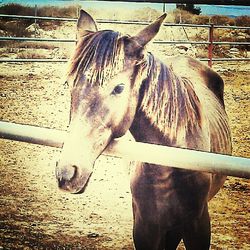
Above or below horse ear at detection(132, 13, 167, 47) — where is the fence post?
below

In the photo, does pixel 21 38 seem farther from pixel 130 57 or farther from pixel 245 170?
pixel 245 170

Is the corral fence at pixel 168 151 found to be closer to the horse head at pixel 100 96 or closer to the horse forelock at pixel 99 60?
the horse head at pixel 100 96

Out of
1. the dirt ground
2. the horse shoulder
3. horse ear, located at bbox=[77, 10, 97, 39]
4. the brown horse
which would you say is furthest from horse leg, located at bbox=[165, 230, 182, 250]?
horse ear, located at bbox=[77, 10, 97, 39]

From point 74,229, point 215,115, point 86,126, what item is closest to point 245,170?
point 215,115

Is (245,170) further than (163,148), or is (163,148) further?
(163,148)

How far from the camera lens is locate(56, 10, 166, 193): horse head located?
6.18ft

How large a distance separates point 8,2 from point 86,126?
36.2 inches

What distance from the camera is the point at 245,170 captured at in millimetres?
1713

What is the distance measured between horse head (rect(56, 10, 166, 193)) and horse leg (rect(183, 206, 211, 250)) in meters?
0.54

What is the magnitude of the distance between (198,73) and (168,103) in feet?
0.84

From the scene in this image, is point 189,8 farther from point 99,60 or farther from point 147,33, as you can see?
point 99,60

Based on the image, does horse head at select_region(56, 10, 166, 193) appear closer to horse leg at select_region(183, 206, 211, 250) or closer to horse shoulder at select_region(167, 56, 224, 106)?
horse shoulder at select_region(167, 56, 224, 106)

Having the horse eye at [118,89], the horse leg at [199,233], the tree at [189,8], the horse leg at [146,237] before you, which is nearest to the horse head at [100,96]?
the horse eye at [118,89]

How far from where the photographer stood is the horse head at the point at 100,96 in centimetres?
188
